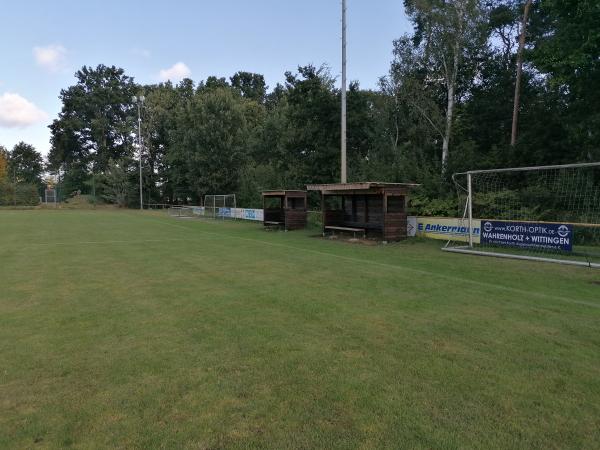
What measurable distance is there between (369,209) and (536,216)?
236 inches

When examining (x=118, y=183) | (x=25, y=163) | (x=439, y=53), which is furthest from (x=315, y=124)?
(x=25, y=163)

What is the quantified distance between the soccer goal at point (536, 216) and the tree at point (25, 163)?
7949cm

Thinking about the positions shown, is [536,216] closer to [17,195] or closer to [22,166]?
[17,195]

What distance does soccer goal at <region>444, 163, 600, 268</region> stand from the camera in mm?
10494

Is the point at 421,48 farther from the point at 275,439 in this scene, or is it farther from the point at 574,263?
the point at 275,439

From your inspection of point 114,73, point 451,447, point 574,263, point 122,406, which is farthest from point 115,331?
point 114,73

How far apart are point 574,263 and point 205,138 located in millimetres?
38721

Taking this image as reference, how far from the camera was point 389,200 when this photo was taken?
1515cm

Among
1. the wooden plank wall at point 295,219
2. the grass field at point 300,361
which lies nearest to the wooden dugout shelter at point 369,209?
the wooden plank wall at point 295,219

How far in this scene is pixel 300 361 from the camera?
419 centimetres

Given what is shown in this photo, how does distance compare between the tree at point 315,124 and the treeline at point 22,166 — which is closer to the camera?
the tree at point 315,124

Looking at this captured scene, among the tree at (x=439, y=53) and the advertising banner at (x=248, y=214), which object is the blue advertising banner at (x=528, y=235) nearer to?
the tree at (x=439, y=53)

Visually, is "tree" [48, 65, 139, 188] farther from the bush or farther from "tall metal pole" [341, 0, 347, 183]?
"tall metal pole" [341, 0, 347, 183]

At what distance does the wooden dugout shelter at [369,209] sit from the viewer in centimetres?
1475
